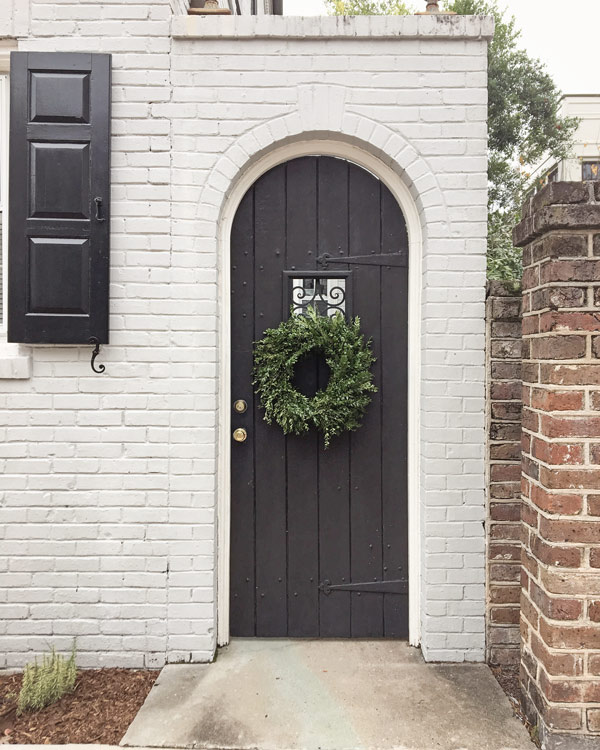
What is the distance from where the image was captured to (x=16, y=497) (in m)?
2.97

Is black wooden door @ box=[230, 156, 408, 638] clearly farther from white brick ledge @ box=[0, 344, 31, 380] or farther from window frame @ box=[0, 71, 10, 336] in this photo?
window frame @ box=[0, 71, 10, 336]

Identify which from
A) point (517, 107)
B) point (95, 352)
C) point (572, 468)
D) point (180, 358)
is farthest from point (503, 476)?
point (517, 107)

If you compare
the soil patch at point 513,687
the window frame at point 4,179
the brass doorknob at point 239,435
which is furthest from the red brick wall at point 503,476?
the window frame at point 4,179

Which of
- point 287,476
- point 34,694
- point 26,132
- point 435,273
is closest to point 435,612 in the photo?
point 287,476

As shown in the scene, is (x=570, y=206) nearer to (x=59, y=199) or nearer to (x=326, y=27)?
(x=326, y=27)

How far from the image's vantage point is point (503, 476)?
2934 millimetres

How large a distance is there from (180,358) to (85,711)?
1646mm

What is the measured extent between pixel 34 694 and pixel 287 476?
1501 millimetres

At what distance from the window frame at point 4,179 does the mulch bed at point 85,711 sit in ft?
5.83

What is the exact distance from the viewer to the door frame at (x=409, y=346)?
3.06 m

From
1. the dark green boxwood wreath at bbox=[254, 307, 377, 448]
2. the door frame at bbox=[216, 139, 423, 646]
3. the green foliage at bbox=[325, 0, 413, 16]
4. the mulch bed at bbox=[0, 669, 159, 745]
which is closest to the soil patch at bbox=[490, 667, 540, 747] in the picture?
the door frame at bbox=[216, 139, 423, 646]

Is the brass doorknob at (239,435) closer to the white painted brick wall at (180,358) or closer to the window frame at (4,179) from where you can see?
the white painted brick wall at (180,358)

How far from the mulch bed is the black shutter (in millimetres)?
1649

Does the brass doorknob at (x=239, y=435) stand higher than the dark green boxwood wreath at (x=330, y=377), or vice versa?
the dark green boxwood wreath at (x=330, y=377)
